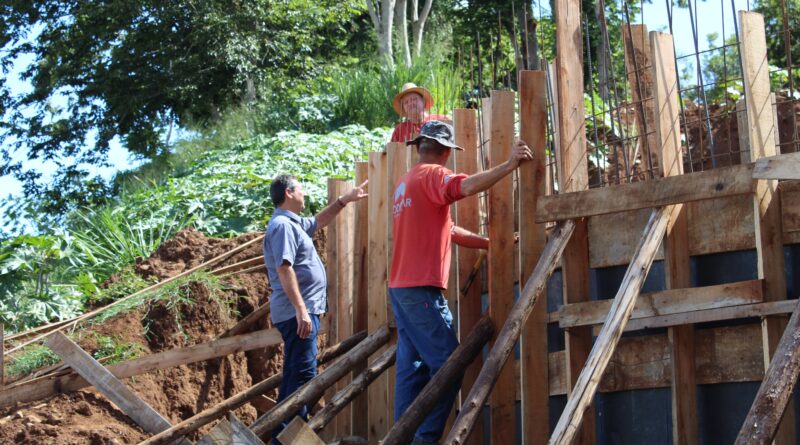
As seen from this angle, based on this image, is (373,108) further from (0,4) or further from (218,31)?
(0,4)

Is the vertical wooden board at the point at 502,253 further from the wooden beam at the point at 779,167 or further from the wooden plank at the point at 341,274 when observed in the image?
the wooden plank at the point at 341,274

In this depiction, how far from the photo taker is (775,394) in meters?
4.07

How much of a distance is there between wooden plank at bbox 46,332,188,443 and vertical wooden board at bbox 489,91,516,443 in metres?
2.71

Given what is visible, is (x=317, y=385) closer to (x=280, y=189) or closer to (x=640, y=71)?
(x=280, y=189)

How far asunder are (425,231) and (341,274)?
94.5 inches

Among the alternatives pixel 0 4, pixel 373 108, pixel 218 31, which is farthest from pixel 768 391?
pixel 0 4

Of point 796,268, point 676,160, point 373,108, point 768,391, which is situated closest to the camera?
point 768,391

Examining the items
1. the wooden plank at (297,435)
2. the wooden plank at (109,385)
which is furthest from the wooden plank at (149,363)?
the wooden plank at (297,435)

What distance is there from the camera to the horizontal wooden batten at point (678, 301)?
5117 millimetres

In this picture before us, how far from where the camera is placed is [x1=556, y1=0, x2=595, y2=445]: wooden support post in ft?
19.1

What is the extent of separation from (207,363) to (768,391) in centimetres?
578

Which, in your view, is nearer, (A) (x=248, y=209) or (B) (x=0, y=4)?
(A) (x=248, y=209)

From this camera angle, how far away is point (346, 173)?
40.7ft

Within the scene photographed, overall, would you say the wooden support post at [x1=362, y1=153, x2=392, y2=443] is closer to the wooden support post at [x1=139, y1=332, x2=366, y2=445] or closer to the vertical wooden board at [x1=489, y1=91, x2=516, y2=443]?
the wooden support post at [x1=139, y1=332, x2=366, y2=445]
